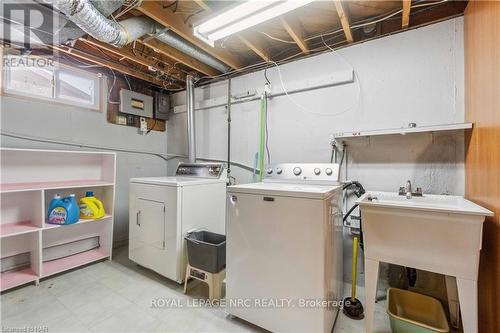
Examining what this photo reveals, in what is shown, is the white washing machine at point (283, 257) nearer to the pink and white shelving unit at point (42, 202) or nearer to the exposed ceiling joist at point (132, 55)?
the pink and white shelving unit at point (42, 202)

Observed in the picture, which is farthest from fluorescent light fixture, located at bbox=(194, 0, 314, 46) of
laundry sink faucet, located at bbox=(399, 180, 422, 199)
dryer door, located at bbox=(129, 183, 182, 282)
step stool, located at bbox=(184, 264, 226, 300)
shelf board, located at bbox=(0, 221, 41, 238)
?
shelf board, located at bbox=(0, 221, 41, 238)

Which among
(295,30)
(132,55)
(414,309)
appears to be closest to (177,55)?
(132,55)

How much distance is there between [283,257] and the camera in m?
1.38

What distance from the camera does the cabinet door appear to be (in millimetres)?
2076

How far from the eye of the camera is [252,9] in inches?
57.9

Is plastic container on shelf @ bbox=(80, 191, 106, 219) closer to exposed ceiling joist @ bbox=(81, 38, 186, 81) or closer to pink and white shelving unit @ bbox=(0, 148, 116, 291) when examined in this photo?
pink and white shelving unit @ bbox=(0, 148, 116, 291)

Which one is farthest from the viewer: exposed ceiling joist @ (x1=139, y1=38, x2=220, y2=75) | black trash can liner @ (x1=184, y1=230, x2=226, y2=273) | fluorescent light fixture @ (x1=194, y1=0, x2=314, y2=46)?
exposed ceiling joist @ (x1=139, y1=38, x2=220, y2=75)

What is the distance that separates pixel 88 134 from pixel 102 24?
1.60m

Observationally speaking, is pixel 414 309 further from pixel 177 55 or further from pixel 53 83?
pixel 53 83

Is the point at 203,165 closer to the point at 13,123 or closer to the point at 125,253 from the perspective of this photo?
the point at 125,253

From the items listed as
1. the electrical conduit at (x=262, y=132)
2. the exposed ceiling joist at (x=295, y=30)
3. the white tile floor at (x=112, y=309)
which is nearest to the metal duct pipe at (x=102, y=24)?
the exposed ceiling joist at (x=295, y=30)

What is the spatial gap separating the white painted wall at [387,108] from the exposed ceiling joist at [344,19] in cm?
14

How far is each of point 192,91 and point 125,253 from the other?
7.38 ft

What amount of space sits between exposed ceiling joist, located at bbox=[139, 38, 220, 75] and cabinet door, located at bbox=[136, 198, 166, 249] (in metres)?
1.51
